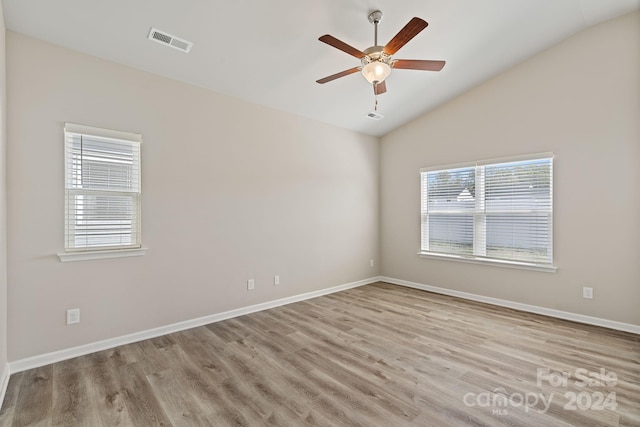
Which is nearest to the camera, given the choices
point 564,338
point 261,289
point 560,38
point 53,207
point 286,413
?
point 286,413

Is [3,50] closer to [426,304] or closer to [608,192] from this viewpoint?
[426,304]

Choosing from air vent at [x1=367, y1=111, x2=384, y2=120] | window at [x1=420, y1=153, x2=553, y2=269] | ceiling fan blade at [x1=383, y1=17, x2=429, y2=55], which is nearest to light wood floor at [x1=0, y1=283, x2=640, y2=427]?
window at [x1=420, y1=153, x2=553, y2=269]

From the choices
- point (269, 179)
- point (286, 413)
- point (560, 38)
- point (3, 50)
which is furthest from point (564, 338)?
point (3, 50)

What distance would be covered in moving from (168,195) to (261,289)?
173 cm

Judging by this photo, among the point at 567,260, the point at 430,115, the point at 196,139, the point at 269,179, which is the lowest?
the point at 567,260

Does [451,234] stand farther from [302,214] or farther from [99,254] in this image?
[99,254]

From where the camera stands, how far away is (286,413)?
2.04 m

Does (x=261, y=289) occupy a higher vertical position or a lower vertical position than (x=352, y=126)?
lower

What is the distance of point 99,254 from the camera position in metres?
2.97

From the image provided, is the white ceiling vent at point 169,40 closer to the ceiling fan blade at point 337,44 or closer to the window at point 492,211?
the ceiling fan blade at point 337,44

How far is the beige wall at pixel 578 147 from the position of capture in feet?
11.1

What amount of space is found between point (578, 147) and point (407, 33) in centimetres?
284

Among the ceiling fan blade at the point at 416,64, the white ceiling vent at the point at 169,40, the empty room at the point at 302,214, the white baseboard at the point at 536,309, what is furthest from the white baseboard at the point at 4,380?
the white baseboard at the point at 536,309

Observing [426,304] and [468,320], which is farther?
[426,304]
